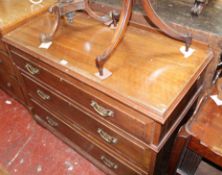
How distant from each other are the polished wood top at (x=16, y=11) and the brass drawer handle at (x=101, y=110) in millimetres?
786

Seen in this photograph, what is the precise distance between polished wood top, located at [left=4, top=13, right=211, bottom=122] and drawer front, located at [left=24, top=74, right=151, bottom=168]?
24 cm

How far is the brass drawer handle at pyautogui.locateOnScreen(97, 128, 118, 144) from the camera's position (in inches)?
45.3

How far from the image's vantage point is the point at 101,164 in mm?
1468

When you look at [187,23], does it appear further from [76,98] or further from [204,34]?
[76,98]

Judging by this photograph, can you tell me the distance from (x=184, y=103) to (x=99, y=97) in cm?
40

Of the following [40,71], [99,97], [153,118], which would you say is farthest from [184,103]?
[40,71]

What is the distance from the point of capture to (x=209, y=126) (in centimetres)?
93

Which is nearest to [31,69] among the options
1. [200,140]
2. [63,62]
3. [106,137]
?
[63,62]

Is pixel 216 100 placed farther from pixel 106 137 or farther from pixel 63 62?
pixel 63 62

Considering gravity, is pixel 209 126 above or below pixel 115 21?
below

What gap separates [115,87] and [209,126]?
1.40ft

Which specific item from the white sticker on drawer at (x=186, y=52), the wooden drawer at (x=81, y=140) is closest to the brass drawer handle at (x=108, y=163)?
the wooden drawer at (x=81, y=140)

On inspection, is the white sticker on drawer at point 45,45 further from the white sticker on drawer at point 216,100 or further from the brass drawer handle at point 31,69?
the white sticker on drawer at point 216,100

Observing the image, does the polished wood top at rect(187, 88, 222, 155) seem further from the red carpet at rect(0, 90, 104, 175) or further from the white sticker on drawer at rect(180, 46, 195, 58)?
the red carpet at rect(0, 90, 104, 175)
